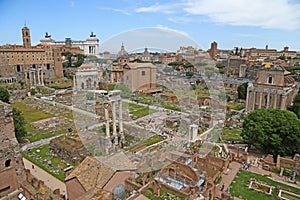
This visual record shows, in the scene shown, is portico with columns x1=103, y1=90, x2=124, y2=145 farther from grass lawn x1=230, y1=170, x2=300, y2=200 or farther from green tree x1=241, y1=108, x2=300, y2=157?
green tree x1=241, y1=108, x2=300, y2=157

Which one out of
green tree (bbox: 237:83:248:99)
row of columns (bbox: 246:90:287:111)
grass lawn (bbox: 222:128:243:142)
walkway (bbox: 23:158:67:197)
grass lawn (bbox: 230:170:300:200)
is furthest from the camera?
green tree (bbox: 237:83:248:99)

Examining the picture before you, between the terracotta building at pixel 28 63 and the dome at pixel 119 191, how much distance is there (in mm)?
49142

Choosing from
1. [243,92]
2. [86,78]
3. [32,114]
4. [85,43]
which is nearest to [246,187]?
Answer: [243,92]

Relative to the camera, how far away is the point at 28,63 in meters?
62.7

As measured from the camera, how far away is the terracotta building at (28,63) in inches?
2221

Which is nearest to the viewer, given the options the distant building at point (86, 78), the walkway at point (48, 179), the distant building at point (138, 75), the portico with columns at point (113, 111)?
the walkway at point (48, 179)

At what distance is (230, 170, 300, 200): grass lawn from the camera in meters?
15.8

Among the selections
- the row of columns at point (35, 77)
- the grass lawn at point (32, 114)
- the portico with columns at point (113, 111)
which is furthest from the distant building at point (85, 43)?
the portico with columns at point (113, 111)

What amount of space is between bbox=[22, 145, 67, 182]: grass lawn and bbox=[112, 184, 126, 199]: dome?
224 inches

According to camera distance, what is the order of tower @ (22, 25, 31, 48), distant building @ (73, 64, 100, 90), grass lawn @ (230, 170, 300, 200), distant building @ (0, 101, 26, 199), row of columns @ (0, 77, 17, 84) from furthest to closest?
tower @ (22, 25, 31, 48), row of columns @ (0, 77, 17, 84), distant building @ (73, 64, 100, 90), grass lawn @ (230, 170, 300, 200), distant building @ (0, 101, 26, 199)

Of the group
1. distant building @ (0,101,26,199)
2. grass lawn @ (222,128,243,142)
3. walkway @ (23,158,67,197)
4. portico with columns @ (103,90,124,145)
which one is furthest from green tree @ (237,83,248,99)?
distant building @ (0,101,26,199)

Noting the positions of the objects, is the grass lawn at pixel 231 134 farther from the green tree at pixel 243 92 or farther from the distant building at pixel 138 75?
the green tree at pixel 243 92

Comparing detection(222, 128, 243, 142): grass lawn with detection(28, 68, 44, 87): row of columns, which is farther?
detection(28, 68, 44, 87): row of columns

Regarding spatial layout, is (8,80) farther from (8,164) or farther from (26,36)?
(8,164)
